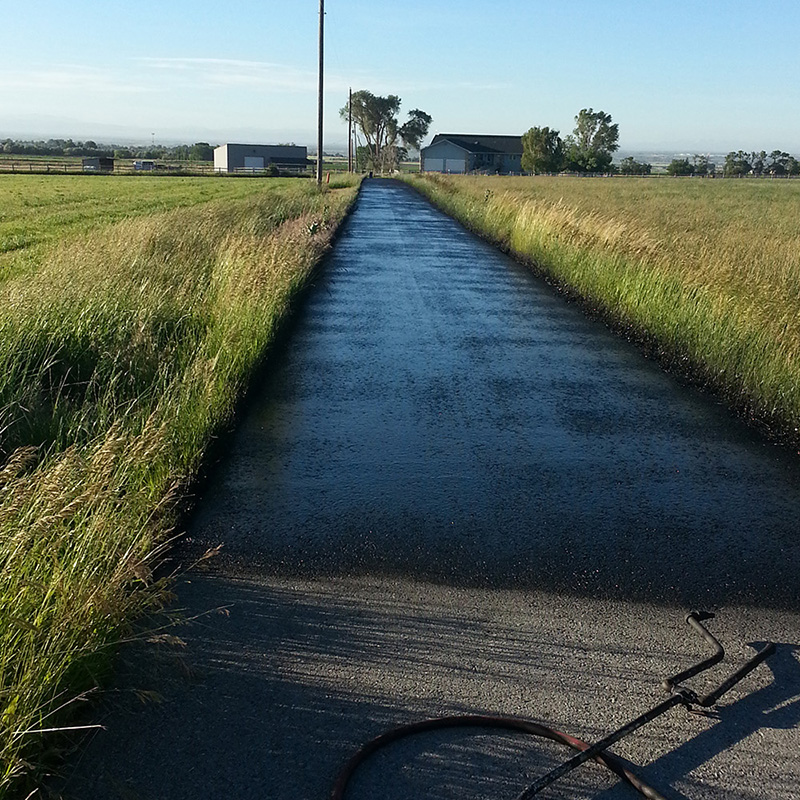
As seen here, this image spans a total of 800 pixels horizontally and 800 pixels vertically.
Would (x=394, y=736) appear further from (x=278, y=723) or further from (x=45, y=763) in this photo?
(x=45, y=763)

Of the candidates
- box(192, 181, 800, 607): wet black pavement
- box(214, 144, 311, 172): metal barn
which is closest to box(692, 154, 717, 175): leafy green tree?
box(214, 144, 311, 172): metal barn

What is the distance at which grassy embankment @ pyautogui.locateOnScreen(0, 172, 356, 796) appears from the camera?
11.0 feet

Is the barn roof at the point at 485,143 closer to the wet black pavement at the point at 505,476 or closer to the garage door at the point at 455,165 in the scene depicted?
the garage door at the point at 455,165

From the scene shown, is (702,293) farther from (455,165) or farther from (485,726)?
(455,165)

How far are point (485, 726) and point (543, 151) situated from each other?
119709mm

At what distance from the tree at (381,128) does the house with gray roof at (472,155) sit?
13.4 metres

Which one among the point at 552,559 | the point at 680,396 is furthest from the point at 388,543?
the point at 680,396

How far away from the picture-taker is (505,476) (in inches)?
261

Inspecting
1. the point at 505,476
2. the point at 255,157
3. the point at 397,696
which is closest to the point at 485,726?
the point at 397,696

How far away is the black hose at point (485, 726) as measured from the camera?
318cm

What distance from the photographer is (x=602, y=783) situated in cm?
326

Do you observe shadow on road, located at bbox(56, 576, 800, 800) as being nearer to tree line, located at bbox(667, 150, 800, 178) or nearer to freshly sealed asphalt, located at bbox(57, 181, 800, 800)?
freshly sealed asphalt, located at bbox(57, 181, 800, 800)

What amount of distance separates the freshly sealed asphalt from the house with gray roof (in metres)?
116

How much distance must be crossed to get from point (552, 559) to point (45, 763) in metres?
3.05
